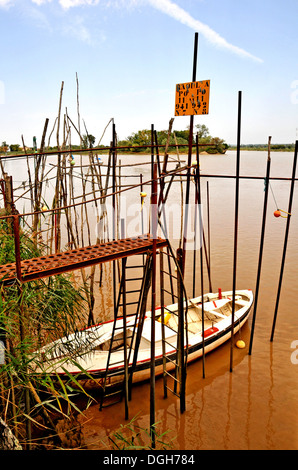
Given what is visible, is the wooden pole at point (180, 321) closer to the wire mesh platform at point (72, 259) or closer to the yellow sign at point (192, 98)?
the wire mesh platform at point (72, 259)

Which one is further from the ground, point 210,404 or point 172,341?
point 172,341

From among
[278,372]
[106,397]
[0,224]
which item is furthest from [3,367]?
[278,372]

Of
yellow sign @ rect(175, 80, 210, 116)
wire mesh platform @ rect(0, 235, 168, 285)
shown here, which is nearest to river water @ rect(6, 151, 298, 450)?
wire mesh platform @ rect(0, 235, 168, 285)

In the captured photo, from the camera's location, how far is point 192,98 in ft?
13.0

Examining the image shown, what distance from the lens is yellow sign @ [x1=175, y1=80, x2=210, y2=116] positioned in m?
3.85

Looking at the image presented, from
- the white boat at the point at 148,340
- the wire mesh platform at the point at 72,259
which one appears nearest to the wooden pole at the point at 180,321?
the white boat at the point at 148,340

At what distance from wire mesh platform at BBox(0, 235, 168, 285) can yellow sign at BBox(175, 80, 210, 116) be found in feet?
5.05

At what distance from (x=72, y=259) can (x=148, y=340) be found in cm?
288

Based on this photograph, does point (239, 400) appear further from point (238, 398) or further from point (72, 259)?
point (72, 259)

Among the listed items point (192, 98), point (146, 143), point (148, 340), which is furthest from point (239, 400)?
point (146, 143)

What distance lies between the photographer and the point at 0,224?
4.23m

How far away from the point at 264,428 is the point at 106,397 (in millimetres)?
2265
